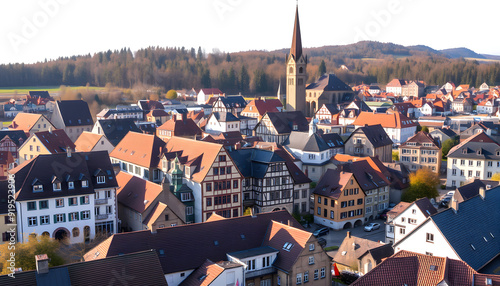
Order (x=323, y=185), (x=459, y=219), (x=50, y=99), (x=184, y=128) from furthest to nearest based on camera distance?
(x=50, y=99) → (x=184, y=128) → (x=323, y=185) → (x=459, y=219)

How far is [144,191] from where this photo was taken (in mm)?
43094

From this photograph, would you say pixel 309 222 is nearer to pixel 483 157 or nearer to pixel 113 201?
pixel 113 201

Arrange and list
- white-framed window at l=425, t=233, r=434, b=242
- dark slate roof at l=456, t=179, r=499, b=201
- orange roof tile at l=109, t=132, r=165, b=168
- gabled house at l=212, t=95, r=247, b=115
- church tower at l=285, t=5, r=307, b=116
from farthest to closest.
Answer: gabled house at l=212, t=95, r=247, b=115 < church tower at l=285, t=5, r=307, b=116 < orange roof tile at l=109, t=132, r=165, b=168 < dark slate roof at l=456, t=179, r=499, b=201 < white-framed window at l=425, t=233, r=434, b=242

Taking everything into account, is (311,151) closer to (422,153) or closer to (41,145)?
(422,153)

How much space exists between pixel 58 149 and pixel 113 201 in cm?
2086

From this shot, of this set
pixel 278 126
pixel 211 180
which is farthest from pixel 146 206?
pixel 278 126

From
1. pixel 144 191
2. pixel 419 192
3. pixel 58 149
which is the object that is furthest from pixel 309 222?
pixel 58 149

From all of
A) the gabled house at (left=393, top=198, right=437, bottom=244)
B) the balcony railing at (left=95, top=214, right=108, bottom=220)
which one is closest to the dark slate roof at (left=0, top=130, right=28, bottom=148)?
the balcony railing at (left=95, top=214, right=108, bottom=220)

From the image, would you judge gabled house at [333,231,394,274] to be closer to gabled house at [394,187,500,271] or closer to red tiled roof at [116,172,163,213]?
gabled house at [394,187,500,271]

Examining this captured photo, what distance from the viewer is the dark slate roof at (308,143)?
6400 centimetres

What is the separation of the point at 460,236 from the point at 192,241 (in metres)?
16.9

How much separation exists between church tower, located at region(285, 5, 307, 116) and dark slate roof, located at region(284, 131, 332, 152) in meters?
41.2

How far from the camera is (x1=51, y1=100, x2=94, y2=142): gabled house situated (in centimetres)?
8475

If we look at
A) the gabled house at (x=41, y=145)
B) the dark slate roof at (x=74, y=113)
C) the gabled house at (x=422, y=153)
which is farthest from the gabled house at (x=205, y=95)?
the gabled house at (x=41, y=145)
